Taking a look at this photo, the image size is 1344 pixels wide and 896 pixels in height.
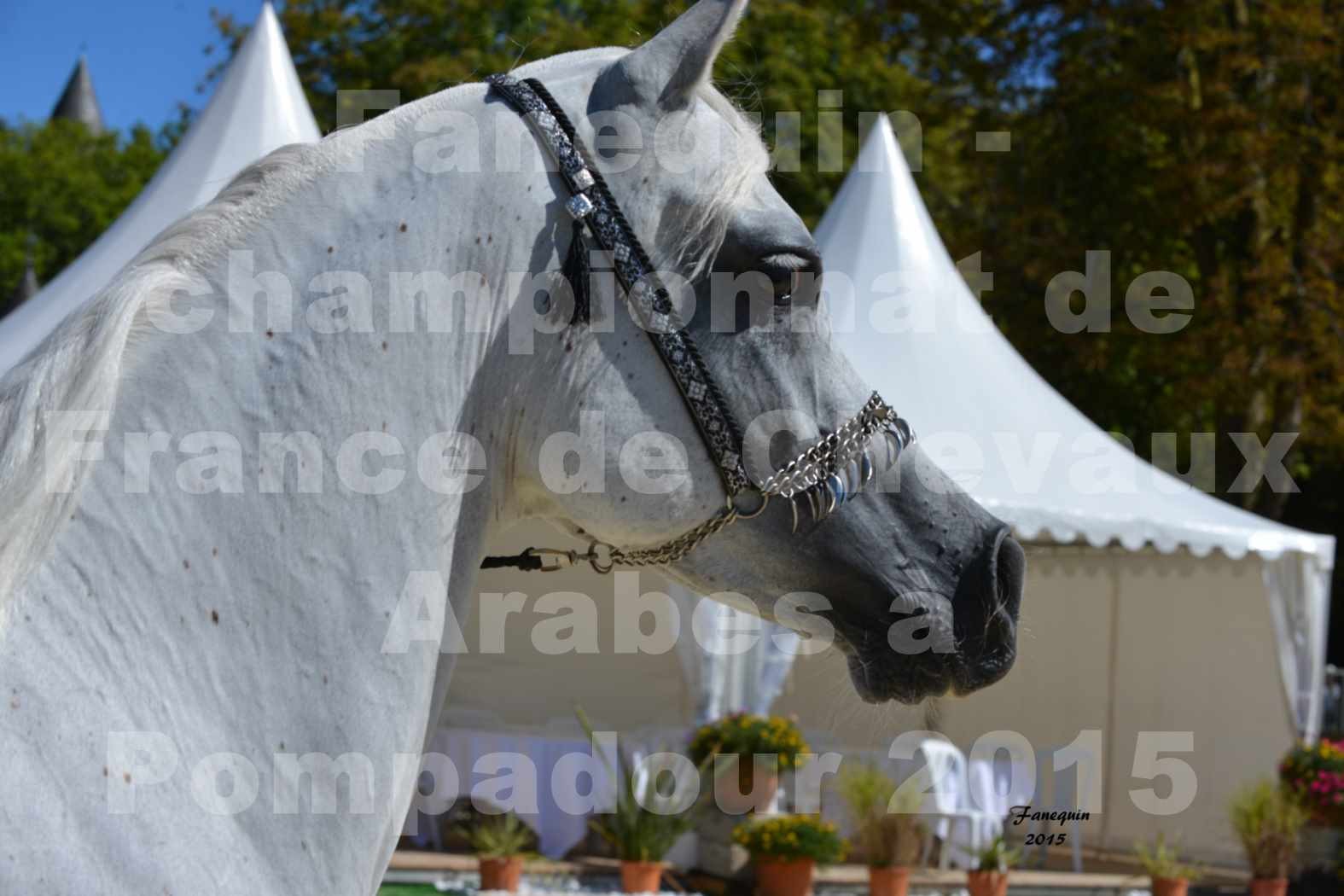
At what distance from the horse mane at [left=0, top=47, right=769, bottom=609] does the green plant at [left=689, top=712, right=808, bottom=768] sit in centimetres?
706

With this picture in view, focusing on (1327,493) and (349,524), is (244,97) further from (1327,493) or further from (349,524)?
(1327,493)

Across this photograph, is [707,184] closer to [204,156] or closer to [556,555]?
[556,555]

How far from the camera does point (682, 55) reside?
1.34 metres

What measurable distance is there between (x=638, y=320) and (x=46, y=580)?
574 mm

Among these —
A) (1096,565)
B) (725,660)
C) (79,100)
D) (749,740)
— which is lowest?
(749,740)

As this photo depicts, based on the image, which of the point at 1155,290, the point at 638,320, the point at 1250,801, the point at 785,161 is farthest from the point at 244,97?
the point at 1155,290

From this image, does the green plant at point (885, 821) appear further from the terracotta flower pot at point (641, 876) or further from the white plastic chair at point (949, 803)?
the terracotta flower pot at point (641, 876)

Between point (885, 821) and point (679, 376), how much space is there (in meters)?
6.94

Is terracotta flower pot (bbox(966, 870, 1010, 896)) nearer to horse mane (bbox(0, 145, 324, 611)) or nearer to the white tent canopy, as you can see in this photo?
the white tent canopy

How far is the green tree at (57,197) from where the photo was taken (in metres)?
35.1

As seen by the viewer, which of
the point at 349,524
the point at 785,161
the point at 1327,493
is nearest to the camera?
the point at 349,524

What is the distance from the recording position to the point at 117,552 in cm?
115

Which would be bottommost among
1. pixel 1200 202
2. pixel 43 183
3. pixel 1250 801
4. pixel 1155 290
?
pixel 1250 801

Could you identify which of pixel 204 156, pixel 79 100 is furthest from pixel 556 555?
pixel 79 100
